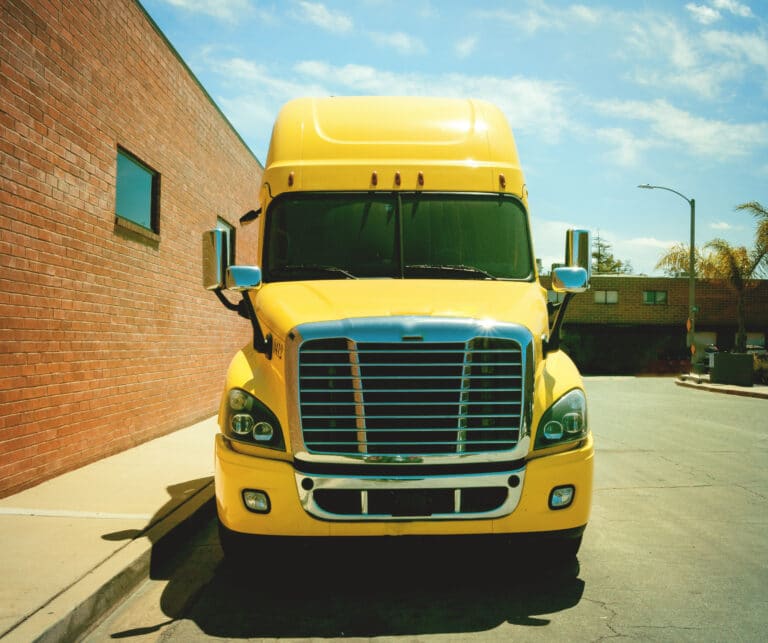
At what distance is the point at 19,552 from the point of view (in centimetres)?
489

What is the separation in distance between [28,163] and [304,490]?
452 cm

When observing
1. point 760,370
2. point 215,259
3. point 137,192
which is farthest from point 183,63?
point 760,370

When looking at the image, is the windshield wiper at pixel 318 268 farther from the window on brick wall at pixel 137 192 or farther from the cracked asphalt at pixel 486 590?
the window on brick wall at pixel 137 192

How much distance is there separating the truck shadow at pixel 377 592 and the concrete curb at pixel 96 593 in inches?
10.6

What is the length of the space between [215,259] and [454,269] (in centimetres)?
173

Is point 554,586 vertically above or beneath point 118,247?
beneath

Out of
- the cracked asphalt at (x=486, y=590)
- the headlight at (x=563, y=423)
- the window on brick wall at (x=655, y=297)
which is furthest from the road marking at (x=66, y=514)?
the window on brick wall at (x=655, y=297)

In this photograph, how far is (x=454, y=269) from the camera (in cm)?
559

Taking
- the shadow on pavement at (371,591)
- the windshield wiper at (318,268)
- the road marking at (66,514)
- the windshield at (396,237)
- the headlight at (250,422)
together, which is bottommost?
the shadow on pavement at (371,591)

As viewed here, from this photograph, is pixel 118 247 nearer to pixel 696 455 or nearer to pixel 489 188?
pixel 489 188

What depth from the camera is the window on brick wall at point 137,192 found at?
9.52 meters

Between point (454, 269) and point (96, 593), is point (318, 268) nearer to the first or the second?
point (454, 269)

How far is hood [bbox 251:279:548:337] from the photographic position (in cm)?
449

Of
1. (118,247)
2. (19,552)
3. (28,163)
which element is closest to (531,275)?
(19,552)
